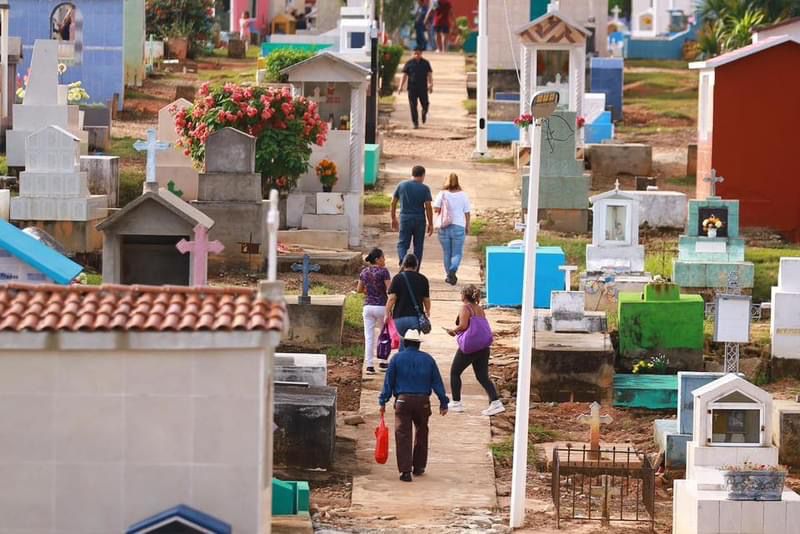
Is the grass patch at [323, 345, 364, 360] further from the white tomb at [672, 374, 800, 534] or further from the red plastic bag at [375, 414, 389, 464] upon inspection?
the white tomb at [672, 374, 800, 534]

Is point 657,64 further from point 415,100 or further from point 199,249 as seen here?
point 199,249

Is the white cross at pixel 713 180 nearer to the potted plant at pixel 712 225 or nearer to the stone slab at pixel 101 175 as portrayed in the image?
the potted plant at pixel 712 225

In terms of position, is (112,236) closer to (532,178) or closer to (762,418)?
(532,178)

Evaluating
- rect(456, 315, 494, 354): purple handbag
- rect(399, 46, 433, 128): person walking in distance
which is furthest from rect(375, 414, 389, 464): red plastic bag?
rect(399, 46, 433, 128): person walking in distance

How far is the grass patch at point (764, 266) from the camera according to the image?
2302cm

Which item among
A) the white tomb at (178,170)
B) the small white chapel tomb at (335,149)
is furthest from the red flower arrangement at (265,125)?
the white tomb at (178,170)

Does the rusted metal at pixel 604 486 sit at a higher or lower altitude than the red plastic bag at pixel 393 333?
lower

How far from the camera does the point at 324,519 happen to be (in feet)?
46.5

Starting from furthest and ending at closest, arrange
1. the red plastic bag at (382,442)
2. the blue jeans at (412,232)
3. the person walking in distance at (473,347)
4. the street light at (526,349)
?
the blue jeans at (412,232) < the person walking in distance at (473,347) < the red plastic bag at (382,442) < the street light at (526,349)

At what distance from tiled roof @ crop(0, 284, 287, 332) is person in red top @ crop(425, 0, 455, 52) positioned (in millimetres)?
38426

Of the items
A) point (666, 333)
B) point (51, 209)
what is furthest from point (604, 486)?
point (51, 209)

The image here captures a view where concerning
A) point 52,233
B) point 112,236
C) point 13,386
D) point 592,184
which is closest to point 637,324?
point 112,236

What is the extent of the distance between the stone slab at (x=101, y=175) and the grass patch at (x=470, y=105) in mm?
15103

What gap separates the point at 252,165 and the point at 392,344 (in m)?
5.29
